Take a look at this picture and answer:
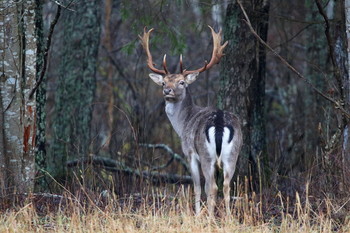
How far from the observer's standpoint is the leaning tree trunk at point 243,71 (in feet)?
34.2

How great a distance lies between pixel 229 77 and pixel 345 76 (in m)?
1.68

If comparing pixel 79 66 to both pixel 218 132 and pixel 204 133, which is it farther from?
pixel 218 132

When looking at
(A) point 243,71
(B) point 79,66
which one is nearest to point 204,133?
(A) point 243,71

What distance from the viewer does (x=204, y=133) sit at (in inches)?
339

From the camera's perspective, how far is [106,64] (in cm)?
2033

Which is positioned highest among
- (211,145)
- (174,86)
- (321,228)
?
(174,86)

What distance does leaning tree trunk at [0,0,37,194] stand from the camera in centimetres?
836

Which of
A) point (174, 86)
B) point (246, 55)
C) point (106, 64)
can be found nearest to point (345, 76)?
point (246, 55)

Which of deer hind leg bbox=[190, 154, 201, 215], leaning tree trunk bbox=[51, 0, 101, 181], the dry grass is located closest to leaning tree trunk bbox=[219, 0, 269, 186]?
deer hind leg bbox=[190, 154, 201, 215]

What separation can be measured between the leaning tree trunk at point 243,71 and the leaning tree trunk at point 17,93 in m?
3.21

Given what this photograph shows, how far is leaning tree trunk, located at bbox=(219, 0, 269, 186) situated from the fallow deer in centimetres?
58

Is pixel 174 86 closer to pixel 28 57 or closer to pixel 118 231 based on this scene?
pixel 28 57

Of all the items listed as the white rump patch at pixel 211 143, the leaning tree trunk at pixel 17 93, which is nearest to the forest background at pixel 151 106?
the leaning tree trunk at pixel 17 93

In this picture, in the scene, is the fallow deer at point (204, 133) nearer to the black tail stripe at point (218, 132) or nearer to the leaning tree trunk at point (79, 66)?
the black tail stripe at point (218, 132)
